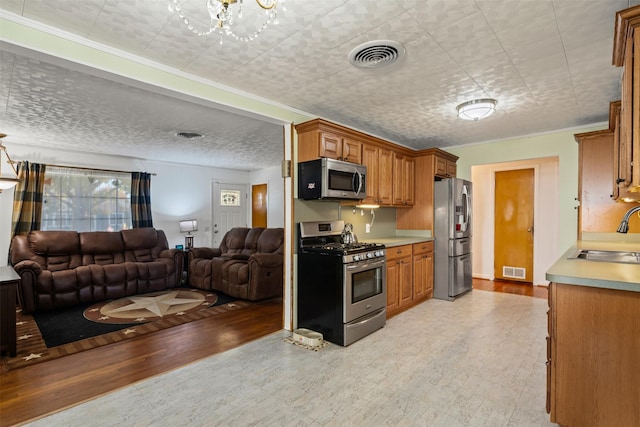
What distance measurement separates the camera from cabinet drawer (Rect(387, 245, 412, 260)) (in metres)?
3.74

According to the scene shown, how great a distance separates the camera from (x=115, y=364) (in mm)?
2660

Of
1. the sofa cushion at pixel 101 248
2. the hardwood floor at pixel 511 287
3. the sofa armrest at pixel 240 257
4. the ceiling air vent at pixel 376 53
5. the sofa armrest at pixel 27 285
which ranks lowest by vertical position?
the hardwood floor at pixel 511 287

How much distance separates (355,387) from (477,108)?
2.85 meters

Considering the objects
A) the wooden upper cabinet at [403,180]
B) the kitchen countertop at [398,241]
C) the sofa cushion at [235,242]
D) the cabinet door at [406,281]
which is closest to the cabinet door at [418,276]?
the cabinet door at [406,281]

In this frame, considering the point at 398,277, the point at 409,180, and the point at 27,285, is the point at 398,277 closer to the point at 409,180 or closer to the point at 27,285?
the point at 409,180

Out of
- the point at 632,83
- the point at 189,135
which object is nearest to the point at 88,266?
the point at 189,135

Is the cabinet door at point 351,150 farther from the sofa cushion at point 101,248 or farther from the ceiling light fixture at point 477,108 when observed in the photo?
the sofa cushion at point 101,248

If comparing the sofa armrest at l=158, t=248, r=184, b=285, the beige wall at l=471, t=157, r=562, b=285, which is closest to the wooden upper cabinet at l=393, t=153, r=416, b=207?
the beige wall at l=471, t=157, r=562, b=285

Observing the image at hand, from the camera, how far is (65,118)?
3.80 metres

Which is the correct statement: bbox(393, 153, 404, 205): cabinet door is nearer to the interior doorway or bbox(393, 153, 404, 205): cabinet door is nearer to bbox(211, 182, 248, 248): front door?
the interior doorway

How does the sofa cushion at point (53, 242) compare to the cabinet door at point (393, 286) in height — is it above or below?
above

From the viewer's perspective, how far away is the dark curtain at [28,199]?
4949 mm

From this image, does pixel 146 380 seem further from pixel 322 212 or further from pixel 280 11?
pixel 280 11

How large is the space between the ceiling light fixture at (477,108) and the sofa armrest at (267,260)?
10.3ft
